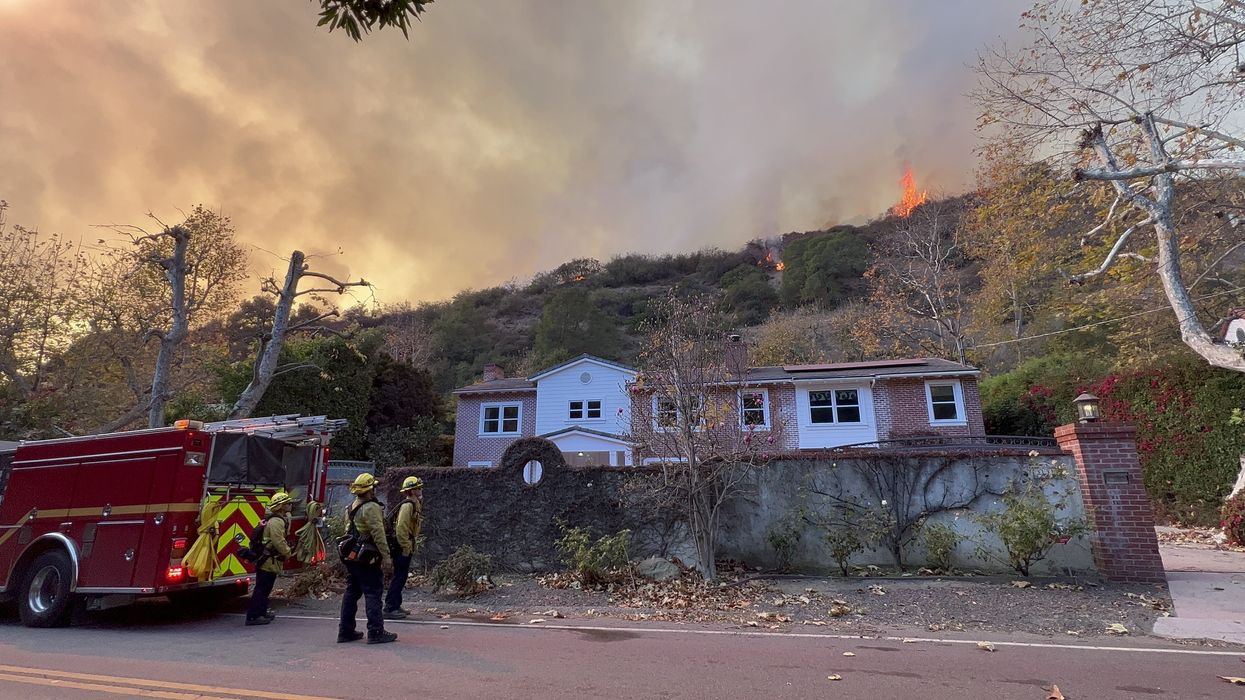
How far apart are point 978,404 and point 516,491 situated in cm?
1888

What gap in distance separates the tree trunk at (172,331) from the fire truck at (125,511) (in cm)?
697

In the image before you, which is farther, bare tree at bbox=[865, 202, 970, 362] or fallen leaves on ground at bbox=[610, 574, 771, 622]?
bare tree at bbox=[865, 202, 970, 362]

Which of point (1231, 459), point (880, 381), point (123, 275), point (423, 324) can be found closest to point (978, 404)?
point (880, 381)

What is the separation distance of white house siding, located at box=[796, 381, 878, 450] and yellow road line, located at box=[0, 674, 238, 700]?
2099 centimetres

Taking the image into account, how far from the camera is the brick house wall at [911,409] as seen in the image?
73.6ft

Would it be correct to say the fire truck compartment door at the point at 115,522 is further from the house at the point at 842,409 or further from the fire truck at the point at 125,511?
the house at the point at 842,409

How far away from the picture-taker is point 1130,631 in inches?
267

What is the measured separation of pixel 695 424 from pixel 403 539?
4727 mm

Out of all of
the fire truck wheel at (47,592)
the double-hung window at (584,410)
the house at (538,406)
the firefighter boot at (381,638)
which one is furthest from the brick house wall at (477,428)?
the firefighter boot at (381,638)

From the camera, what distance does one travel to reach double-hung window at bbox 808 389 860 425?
76.6ft

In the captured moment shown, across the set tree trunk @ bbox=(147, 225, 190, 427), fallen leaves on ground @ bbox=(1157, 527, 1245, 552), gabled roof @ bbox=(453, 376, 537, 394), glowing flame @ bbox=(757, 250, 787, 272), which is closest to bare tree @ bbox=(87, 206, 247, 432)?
tree trunk @ bbox=(147, 225, 190, 427)

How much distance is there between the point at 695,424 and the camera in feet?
32.7

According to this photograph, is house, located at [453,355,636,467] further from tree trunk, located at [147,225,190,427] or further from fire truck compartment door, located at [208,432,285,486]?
fire truck compartment door, located at [208,432,285,486]

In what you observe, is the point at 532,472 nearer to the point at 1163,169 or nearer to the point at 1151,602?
the point at 1151,602
